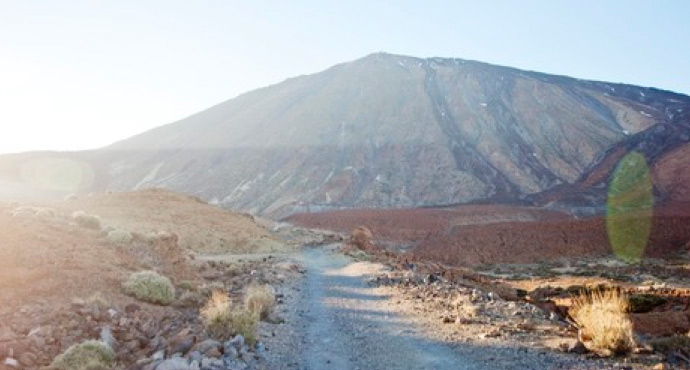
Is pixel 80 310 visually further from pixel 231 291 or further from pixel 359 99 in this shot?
pixel 359 99

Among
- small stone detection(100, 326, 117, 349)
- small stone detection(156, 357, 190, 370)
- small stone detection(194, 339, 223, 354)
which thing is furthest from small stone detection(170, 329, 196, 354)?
small stone detection(100, 326, 117, 349)

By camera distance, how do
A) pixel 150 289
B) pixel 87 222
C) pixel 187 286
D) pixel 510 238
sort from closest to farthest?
pixel 150 289
pixel 187 286
pixel 87 222
pixel 510 238

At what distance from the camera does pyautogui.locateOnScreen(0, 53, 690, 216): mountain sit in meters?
85.9

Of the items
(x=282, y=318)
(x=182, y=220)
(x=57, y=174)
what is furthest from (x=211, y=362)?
(x=57, y=174)

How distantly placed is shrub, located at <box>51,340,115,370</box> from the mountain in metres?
68.0

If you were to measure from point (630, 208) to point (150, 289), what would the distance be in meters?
65.9

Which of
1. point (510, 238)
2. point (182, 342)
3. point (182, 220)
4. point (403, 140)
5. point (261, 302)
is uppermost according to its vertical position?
point (403, 140)

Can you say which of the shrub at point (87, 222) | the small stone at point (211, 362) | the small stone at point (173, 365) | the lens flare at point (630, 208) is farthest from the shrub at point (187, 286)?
the lens flare at point (630, 208)

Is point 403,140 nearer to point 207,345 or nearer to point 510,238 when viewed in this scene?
point 510,238

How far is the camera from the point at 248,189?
8906 cm

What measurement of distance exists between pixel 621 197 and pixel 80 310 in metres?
75.4

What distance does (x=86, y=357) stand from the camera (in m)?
8.46

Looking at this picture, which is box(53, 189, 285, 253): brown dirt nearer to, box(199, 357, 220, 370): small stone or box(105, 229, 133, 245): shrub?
box(105, 229, 133, 245): shrub

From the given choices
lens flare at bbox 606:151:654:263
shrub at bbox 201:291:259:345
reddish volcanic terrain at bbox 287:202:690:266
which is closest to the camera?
shrub at bbox 201:291:259:345
